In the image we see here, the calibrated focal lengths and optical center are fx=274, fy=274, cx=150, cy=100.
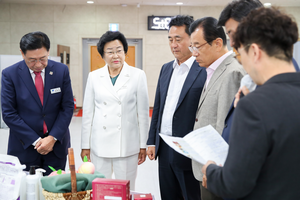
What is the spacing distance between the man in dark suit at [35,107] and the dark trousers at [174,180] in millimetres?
814

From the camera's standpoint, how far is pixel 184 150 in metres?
1.22

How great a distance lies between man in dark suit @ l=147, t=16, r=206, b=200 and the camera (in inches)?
80.4

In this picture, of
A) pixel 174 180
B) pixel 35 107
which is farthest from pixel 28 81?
pixel 174 180

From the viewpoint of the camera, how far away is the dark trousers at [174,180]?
2062mm

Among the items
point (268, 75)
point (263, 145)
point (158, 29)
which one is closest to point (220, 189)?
point (263, 145)

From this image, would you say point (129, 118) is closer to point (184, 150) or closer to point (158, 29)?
point (184, 150)

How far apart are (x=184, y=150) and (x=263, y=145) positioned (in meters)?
0.42

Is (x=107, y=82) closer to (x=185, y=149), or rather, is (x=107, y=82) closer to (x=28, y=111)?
(x=28, y=111)

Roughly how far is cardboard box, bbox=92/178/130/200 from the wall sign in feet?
26.4

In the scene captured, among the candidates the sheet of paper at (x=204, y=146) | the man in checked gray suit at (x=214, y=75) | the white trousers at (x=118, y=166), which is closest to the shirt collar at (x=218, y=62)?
the man in checked gray suit at (x=214, y=75)

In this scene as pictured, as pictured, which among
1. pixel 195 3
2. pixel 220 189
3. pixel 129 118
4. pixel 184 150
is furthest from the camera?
pixel 195 3

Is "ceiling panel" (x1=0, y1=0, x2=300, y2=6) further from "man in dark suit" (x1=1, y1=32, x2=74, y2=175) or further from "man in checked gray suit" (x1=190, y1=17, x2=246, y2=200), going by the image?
"man in checked gray suit" (x1=190, y1=17, x2=246, y2=200)

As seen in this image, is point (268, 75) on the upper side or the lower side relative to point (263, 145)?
upper

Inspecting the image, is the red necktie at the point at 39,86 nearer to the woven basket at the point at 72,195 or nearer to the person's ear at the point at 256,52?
the woven basket at the point at 72,195
